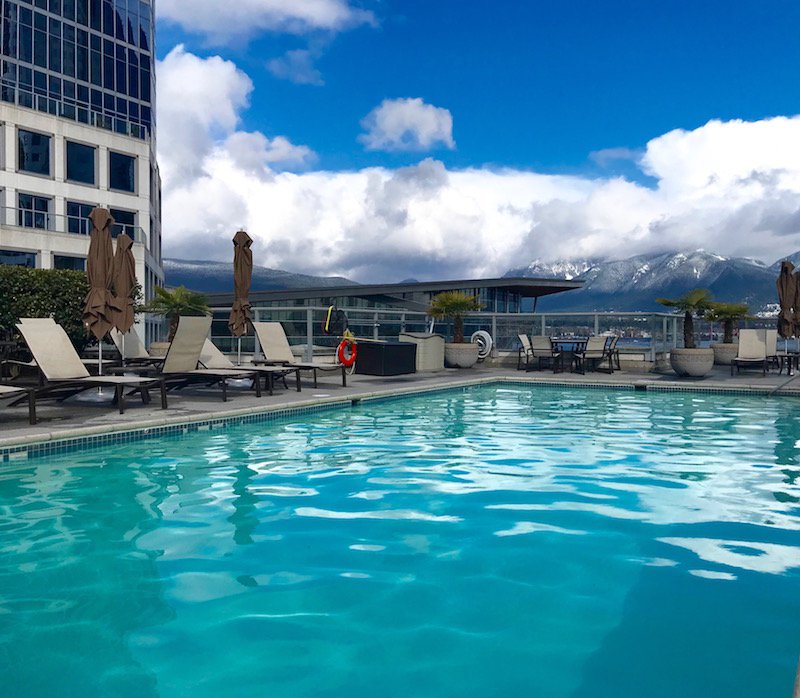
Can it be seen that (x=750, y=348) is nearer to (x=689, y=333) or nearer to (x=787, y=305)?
(x=787, y=305)

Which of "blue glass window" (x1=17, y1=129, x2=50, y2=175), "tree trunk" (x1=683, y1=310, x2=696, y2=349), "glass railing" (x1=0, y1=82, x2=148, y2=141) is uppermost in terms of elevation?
"glass railing" (x1=0, y1=82, x2=148, y2=141)

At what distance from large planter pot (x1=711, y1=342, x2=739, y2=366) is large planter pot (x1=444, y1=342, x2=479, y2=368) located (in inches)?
248

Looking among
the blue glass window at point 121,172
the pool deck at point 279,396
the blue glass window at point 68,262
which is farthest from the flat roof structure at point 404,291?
the pool deck at point 279,396

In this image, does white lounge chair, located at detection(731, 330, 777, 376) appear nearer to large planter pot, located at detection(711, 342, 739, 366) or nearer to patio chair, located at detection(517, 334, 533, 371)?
large planter pot, located at detection(711, 342, 739, 366)

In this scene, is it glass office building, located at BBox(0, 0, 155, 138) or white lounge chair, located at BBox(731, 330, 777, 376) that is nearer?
white lounge chair, located at BBox(731, 330, 777, 376)

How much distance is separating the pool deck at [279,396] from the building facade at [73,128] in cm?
1847

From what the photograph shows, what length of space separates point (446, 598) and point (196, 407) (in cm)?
637

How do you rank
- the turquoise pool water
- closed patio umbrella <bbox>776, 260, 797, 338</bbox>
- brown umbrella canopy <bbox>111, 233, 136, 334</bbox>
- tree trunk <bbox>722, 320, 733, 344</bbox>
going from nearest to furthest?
the turquoise pool water
brown umbrella canopy <bbox>111, 233, 136, 334</bbox>
closed patio umbrella <bbox>776, 260, 797, 338</bbox>
tree trunk <bbox>722, 320, 733, 344</bbox>

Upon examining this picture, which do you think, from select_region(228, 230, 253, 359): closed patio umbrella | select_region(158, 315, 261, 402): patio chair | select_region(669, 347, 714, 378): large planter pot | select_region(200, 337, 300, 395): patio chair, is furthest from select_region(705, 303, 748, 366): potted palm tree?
select_region(158, 315, 261, 402): patio chair

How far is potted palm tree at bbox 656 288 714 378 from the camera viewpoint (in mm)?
14438

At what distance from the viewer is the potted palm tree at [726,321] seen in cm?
1688

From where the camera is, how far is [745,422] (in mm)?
9289

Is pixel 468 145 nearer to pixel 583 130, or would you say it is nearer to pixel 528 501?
pixel 583 130

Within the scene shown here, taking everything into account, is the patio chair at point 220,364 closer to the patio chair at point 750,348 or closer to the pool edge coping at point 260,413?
the pool edge coping at point 260,413
